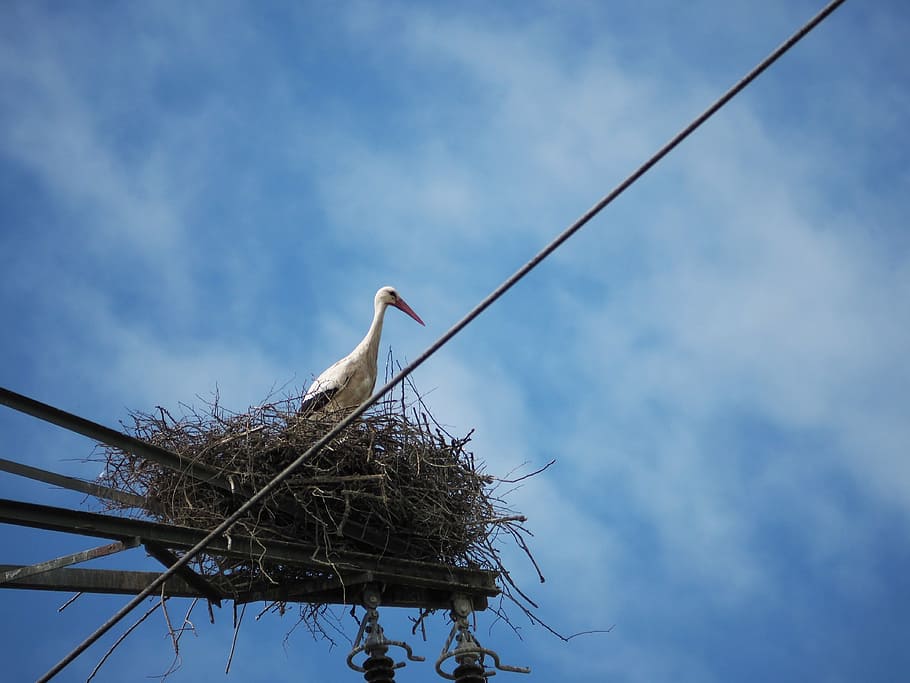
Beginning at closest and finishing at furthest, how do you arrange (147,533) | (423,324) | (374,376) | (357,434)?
(147,533) → (357,434) → (374,376) → (423,324)

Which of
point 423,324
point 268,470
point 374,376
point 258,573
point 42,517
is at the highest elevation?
point 423,324

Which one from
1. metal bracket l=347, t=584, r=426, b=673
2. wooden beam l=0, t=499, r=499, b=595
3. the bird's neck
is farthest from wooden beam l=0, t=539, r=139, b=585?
the bird's neck

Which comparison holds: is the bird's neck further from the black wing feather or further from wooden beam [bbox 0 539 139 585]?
wooden beam [bbox 0 539 139 585]

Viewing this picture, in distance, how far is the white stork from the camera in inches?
334

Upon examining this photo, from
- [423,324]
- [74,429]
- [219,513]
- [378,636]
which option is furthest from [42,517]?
[423,324]

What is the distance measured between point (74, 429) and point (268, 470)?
6.66 feet

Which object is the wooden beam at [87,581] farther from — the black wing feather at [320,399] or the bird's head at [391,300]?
the bird's head at [391,300]

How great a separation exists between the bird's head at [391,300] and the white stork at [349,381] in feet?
1.02

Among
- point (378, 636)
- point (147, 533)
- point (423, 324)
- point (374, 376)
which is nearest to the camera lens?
A: point (147, 533)

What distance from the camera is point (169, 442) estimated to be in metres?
6.78

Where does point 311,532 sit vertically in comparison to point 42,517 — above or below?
above

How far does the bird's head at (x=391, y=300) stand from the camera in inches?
380

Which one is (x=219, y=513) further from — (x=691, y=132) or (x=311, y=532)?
(x=691, y=132)

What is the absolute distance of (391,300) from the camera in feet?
32.0
